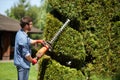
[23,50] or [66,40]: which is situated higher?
[23,50]

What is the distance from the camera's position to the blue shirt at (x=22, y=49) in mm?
6875

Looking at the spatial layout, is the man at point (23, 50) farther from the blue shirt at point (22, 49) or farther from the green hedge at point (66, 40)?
the green hedge at point (66, 40)

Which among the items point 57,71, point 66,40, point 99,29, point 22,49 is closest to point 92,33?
point 99,29

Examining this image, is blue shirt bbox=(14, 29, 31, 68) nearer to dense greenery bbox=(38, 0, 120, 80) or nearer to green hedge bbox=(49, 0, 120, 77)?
dense greenery bbox=(38, 0, 120, 80)

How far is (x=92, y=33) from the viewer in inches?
359

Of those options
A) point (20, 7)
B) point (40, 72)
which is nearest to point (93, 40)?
point (40, 72)

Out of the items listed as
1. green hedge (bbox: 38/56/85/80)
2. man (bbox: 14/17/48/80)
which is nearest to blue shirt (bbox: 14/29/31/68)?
man (bbox: 14/17/48/80)

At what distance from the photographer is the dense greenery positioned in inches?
348

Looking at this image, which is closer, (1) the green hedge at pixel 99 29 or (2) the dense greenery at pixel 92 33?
(2) the dense greenery at pixel 92 33

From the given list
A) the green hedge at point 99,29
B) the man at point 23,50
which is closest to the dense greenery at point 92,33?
the green hedge at point 99,29

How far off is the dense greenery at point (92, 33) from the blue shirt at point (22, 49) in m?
1.93

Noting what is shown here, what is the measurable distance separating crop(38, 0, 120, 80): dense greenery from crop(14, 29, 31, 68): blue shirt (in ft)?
6.32

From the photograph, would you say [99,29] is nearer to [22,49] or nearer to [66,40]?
[66,40]

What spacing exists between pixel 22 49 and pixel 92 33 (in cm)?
290
